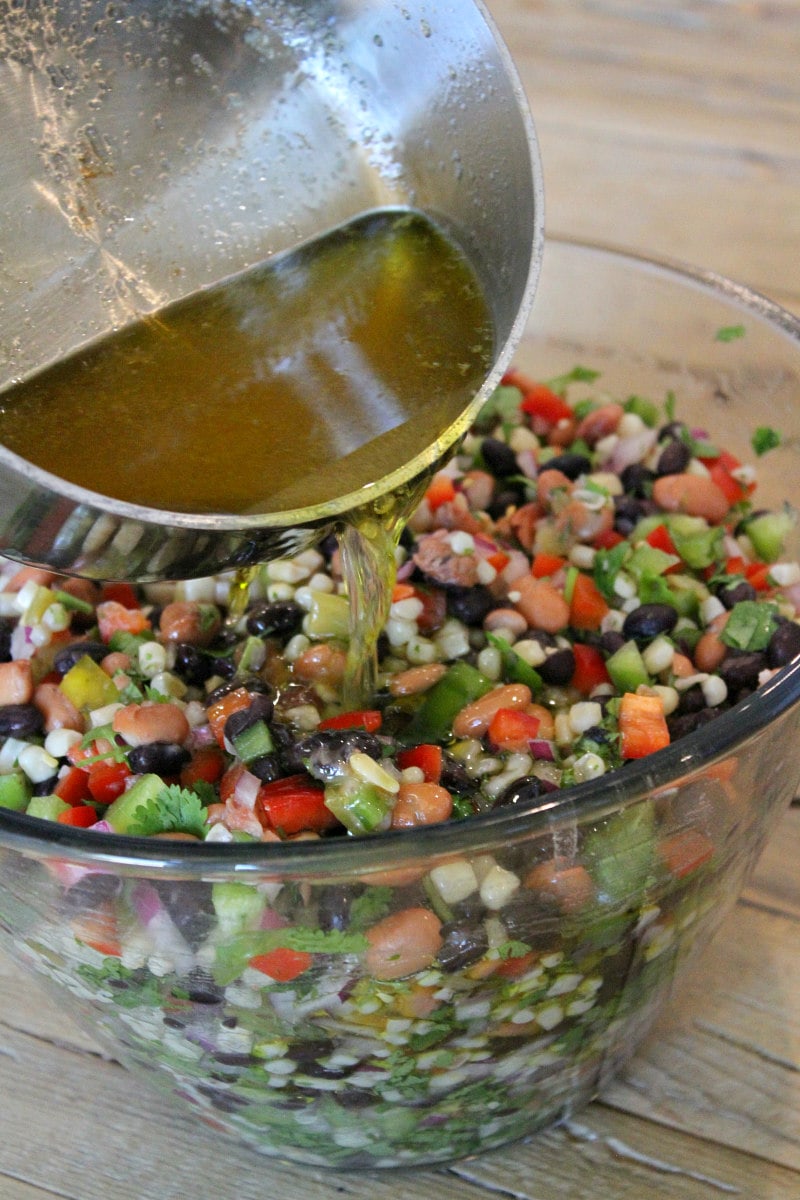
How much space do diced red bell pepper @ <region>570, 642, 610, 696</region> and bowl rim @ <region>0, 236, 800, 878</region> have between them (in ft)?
1.86

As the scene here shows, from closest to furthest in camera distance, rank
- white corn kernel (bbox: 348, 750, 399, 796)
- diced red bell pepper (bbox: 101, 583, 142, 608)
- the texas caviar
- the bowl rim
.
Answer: the bowl rim, white corn kernel (bbox: 348, 750, 399, 796), the texas caviar, diced red bell pepper (bbox: 101, 583, 142, 608)

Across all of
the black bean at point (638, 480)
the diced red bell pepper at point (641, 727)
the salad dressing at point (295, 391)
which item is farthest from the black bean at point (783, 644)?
the salad dressing at point (295, 391)

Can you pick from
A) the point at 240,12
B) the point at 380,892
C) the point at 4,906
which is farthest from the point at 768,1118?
the point at 240,12

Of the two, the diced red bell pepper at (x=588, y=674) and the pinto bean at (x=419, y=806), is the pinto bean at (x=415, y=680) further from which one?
the pinto bean at (x=419, y=806)

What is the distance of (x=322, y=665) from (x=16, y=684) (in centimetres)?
42

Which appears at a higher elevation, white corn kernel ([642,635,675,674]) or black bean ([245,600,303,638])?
black bean ([245,600,303,638])

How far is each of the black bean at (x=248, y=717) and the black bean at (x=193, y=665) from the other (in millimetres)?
212

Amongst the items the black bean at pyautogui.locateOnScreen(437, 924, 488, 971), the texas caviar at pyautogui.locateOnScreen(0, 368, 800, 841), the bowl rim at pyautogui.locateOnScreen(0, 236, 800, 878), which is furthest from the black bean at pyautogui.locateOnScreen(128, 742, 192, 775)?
the black bean at pyautogui.locateOnScreen(437, 924, 488, 971)

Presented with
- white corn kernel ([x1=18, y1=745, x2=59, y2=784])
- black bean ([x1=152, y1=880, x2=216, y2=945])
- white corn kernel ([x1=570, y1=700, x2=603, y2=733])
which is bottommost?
white corn kernel ([x1=570, y1=700, x2=603, y2=733])

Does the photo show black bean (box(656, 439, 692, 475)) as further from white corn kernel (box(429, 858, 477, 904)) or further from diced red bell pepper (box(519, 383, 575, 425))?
white corn kernel (box(429, 858, 477, 904))

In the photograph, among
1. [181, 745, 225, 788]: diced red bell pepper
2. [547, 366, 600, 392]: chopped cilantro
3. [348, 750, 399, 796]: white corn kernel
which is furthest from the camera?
[547, 366, 600, 392]: chopped cilantro

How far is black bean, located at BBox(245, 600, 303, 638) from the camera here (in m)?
1.86

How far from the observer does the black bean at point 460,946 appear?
1269mm

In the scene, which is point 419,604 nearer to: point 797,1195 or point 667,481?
point 667,481
